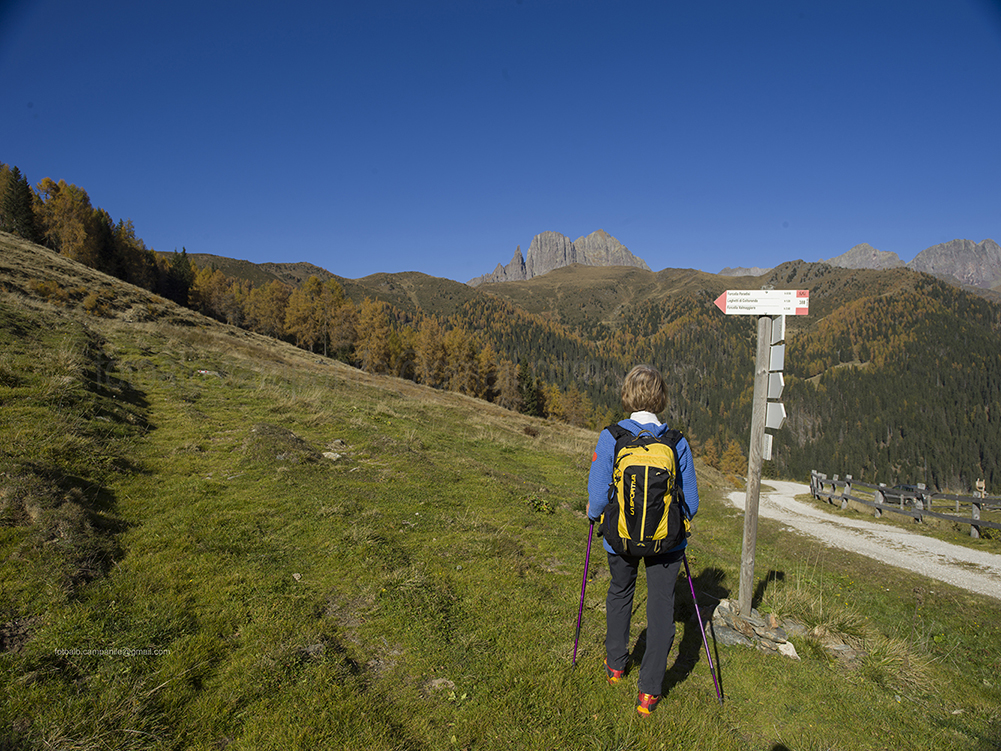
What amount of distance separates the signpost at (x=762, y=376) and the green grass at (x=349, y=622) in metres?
1.16

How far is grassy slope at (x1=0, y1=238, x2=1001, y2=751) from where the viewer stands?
354 centimetres

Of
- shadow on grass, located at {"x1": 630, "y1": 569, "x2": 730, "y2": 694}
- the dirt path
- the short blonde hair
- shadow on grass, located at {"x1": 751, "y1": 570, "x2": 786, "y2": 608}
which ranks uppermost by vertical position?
the short blonde hair

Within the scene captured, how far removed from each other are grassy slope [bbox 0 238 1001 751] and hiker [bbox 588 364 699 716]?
372mm

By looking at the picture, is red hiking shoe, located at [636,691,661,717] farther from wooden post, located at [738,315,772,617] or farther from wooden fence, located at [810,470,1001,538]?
wooden fence, located at [810,470,1001,538]

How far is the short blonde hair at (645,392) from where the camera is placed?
4348 millimetres

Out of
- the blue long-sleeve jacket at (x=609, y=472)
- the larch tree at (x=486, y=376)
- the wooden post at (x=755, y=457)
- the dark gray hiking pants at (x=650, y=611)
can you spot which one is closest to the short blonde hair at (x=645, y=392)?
the blue long-sleeve jacket at (x=609, y=472)

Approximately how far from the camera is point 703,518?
1666 centimetres

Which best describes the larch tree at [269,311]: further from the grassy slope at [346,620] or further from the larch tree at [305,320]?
the grassy slope at [346,620]

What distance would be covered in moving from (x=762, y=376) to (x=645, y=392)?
2705 mm

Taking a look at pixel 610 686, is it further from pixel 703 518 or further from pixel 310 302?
pixel 310 302

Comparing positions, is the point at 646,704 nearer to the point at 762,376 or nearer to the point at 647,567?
the point at 647,567

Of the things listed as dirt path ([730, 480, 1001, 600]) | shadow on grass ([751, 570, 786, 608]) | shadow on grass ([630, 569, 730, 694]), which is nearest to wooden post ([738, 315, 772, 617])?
shadow on grass ([630, 569, 730, 694])

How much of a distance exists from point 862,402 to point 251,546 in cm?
25387

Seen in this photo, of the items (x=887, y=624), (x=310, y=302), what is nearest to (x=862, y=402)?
(x=310, y=302)
